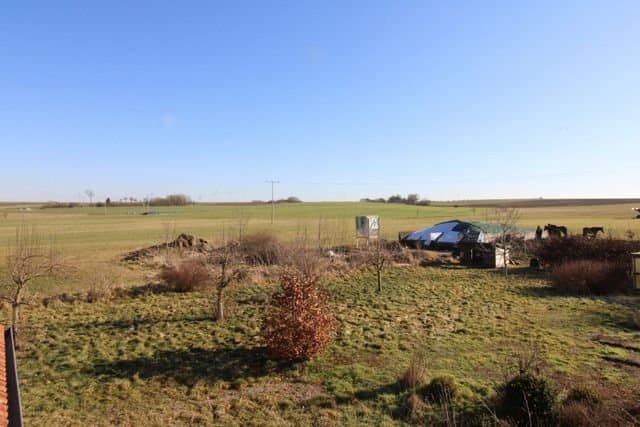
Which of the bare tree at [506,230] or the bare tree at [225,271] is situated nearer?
the bare tree at [225,271]

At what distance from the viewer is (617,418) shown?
6.38 meters

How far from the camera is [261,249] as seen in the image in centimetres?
2811

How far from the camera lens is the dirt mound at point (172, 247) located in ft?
90.7

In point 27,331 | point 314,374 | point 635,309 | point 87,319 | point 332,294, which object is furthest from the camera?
point 332,294

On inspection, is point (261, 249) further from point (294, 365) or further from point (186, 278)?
point (294, 365)

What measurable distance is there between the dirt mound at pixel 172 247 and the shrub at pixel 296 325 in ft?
62.4

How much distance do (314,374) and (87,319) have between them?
8469 mm

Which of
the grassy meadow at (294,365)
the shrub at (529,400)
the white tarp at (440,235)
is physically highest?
the white tarp at (440,235)

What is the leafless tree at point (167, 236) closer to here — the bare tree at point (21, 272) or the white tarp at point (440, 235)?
the bare tree at point (21, 272)

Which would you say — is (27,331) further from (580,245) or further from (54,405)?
(580,245)

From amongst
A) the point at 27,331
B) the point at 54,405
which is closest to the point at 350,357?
the point at 54,405

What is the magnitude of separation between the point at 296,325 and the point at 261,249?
61.2 feet

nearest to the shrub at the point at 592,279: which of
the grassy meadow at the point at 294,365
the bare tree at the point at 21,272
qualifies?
the grassy meadow at the point at 294,365

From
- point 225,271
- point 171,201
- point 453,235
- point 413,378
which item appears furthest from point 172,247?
point 171,201
